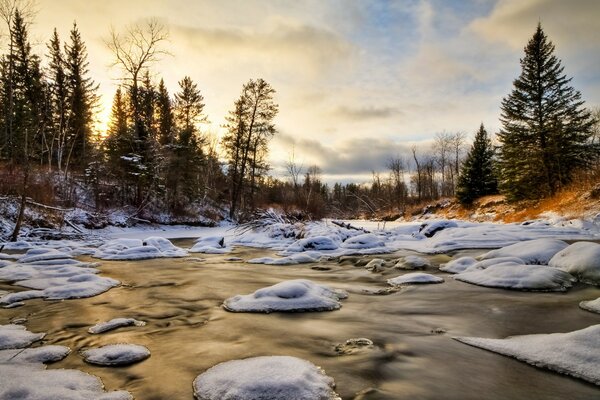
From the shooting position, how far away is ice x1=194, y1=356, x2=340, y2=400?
212cm

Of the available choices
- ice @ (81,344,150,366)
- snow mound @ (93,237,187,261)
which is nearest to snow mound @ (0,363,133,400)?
ice @ (81,344,150,366)

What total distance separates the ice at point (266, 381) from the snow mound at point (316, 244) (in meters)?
8.57

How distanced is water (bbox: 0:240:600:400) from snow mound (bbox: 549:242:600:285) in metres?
0.59

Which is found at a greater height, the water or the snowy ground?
the snowy ground

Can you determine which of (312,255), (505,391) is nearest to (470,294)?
(505,391)

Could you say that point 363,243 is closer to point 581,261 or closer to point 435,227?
point 435,227

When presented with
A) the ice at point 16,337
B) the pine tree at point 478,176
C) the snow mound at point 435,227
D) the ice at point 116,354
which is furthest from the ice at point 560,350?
the pine tree at point 478,176

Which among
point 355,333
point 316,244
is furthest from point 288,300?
point 316,244

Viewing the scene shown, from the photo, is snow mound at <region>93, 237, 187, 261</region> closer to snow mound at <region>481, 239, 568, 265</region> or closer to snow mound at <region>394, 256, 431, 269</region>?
snow mound at <region>394, 256, 431, 269</region>

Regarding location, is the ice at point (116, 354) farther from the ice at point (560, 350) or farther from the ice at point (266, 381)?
the ice at point (560, 350)

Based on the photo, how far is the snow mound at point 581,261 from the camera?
16.9 ft

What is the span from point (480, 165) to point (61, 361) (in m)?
34.0

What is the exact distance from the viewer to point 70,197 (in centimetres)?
2008

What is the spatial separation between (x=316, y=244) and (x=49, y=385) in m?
9.29
